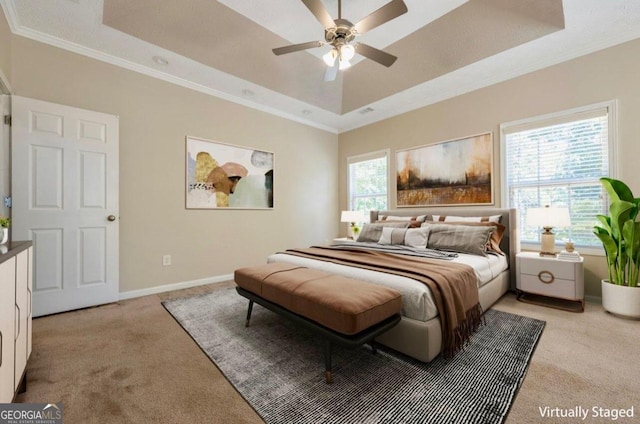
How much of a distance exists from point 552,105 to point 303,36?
119 inches

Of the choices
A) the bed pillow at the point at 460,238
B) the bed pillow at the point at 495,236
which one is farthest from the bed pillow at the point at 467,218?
the bed pillow at the point at 460,238

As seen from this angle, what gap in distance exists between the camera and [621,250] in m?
2.43

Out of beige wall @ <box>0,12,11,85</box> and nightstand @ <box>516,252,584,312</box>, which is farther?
nightstand @ <box>516,252,584,312</box>

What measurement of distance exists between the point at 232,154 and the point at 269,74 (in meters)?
1.27

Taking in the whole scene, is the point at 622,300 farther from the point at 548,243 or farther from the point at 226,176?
the point at 226,176

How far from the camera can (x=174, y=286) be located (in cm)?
342

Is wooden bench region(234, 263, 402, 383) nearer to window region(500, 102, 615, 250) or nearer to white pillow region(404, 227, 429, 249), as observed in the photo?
white pillow region(404, 227, 429, 249)

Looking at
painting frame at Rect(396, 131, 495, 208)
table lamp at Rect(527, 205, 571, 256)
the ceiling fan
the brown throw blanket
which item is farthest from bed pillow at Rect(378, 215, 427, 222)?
the ceiling fan

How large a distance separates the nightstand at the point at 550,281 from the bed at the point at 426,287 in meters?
0.17

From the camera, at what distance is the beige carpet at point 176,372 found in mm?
1351

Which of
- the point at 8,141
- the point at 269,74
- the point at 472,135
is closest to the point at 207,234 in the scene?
the point at 8,141

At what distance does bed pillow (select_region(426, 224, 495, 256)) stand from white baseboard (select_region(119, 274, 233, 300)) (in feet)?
9.69

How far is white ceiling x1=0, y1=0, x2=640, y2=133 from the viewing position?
2381 mm

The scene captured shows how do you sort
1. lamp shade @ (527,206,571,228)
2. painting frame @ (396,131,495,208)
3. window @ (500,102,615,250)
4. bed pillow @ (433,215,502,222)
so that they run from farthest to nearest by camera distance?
painting frame @ (396,131,495,208)
bed pillow @ (433,215,502,222)
window @ (500,102,615,250)
lamp shade @ (527,206,571,228)
